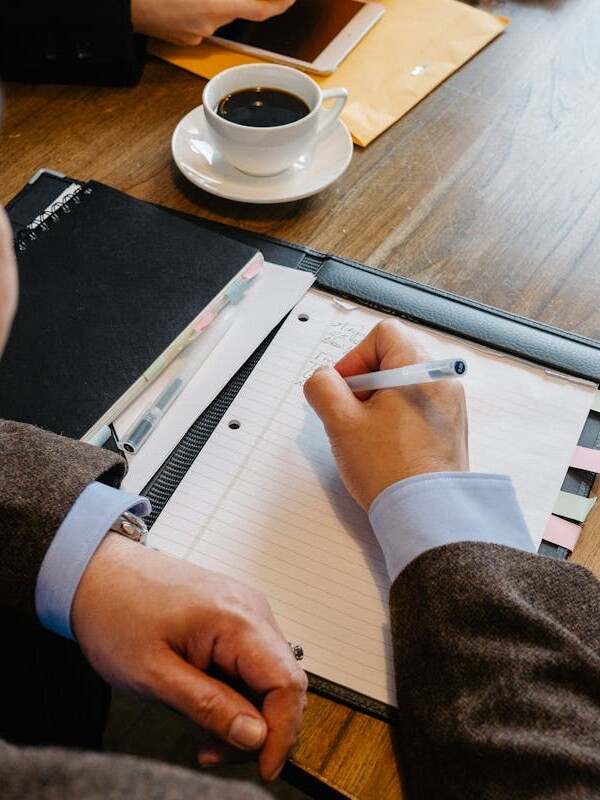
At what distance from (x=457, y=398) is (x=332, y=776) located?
0.31 m

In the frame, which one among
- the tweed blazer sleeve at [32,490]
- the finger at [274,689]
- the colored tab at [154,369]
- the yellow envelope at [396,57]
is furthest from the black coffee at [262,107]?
the finger at [274,689]

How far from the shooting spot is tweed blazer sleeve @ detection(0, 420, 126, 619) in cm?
57

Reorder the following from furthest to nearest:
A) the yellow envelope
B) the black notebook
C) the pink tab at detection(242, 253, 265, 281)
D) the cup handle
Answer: the yellow envelope
the cup handle
the pink tab at detection(242, 253, 265, 281)
the black notebook

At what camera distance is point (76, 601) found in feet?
1.82

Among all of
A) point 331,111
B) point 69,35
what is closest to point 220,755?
point 331,111

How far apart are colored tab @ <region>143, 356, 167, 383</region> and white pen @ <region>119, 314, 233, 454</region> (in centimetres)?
2

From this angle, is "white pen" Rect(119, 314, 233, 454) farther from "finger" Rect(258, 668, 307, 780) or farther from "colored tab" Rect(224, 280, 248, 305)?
"finger" Rect(258, 668, 307, 780)

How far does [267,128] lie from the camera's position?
0.80m

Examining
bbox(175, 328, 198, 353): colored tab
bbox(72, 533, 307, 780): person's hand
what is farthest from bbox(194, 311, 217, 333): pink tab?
bbox(72, 533, 307, 780): person's hand

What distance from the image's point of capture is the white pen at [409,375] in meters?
0.59

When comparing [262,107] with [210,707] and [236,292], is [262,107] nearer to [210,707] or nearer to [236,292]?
[236,292]

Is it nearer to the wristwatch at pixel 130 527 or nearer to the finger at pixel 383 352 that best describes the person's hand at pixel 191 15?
the finger at pixel 383 352

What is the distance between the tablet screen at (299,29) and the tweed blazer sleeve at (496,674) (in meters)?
0.79

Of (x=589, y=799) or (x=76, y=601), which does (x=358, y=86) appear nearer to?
(x=76, y=601)
